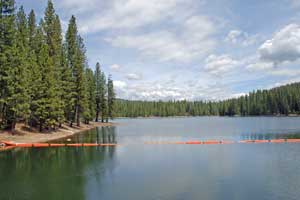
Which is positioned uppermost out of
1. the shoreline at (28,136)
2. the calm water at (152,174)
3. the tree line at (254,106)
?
the tree line at (254,106)

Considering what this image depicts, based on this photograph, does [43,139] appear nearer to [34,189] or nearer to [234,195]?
[34,189]

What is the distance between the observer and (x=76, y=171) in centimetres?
2177

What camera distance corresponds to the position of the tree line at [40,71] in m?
36.8

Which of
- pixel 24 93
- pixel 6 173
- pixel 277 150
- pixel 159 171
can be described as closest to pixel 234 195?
pixel 159 171

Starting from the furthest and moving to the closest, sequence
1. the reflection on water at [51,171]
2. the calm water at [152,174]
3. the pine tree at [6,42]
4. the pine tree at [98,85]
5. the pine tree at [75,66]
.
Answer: the pine tree at [98,85], the pine tree at [75,66], the pine tree at [6,42], the reflection on water at [51,171], the calm water at [152,174]

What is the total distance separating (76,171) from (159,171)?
19.9 feet

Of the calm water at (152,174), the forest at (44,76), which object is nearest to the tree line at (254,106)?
the forest at (44,76)

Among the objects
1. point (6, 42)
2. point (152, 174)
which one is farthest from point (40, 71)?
point (152, 174)

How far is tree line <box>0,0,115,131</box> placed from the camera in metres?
36.8

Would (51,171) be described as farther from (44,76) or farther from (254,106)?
(254,106)

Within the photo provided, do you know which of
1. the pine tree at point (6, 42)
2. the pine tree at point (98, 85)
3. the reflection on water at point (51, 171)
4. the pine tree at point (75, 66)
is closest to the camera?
the reflection on water at point (51, 171)

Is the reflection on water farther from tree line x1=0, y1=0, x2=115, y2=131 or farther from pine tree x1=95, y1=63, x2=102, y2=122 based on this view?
pine tree x1=95, y1=63, x2=102, y2=122

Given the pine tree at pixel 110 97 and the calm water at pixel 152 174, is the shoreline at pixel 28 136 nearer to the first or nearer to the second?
the calm water at pixel 152 174

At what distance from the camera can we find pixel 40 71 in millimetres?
44562
